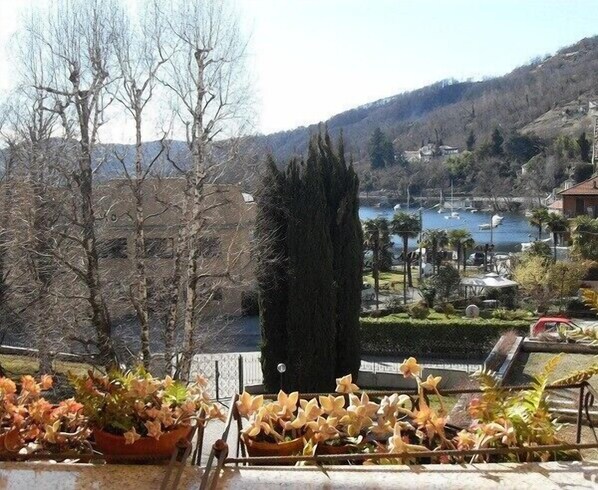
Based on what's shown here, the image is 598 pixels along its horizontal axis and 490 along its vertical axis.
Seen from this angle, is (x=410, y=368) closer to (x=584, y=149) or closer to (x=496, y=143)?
(x=584, y=149)

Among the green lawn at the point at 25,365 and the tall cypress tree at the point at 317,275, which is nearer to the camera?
the tall cypress tree at the point at 317,275

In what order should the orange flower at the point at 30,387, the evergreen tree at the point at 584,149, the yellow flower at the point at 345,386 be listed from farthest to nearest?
the evergreen tree at the point at 584,149
the orange flower at the point at 30,387
the yellow flower at the point at 345,386

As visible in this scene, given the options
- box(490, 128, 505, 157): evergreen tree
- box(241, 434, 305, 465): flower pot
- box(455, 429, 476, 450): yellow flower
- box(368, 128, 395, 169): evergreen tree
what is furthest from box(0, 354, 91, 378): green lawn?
box(490, 128, 505, 157): evergreen tree

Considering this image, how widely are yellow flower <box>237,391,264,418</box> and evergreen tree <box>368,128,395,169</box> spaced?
4113 inches

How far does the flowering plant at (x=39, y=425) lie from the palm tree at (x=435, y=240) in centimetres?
3825

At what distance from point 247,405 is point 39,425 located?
2.16 feet

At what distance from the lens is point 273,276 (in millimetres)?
17891

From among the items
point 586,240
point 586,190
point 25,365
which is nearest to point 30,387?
point 25,365

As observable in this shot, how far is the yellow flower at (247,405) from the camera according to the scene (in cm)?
199

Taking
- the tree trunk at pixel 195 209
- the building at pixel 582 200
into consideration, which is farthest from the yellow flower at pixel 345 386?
the building at pixel 582 200

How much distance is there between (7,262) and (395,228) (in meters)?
25.2

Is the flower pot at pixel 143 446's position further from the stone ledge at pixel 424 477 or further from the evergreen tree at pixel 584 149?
the evergreen tree at pixel 584 149

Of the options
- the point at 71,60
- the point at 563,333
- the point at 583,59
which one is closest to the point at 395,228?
the point at 71,60

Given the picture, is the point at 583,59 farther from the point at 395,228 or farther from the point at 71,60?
the point at 71,60
